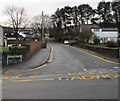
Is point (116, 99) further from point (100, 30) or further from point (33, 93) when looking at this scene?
point (100, 30)

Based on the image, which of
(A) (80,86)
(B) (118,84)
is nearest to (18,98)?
(A) (80,86)

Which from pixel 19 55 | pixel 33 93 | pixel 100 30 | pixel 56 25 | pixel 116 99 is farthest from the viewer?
pixel 56 25

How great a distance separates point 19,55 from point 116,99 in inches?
427

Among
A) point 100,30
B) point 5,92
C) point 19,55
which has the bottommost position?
point 5,92

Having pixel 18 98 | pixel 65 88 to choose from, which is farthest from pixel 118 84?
pixel 18 98

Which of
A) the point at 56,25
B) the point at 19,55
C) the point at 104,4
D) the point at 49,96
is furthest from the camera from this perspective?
the point at 56,25

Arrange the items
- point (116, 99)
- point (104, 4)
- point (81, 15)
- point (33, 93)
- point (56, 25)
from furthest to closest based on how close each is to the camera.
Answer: point (56, 25) < point (81, 15) < point (104, 4) < point (33, 93) < point (116, 99)

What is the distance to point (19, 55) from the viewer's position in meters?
13.6

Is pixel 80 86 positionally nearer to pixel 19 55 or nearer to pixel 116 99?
pixel 116 99

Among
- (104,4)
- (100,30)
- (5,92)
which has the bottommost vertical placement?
(5,92)

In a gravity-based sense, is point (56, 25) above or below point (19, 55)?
above

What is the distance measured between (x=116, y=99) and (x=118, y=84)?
177 centimetres

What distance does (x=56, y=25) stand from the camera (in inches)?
3337

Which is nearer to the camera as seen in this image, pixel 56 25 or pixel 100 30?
pixel 100 30
